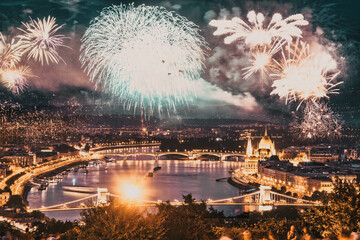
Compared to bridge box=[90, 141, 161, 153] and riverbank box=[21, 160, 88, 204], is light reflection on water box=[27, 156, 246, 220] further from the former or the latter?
bridge box=[90, 141, 161, 153]

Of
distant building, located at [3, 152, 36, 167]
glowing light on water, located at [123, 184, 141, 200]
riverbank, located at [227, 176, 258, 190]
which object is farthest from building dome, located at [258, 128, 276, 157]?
glowing light on water, located at [123, 184, 141, 200]

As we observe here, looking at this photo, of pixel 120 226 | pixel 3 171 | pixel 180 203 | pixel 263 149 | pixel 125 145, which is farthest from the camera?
pixel 125 145

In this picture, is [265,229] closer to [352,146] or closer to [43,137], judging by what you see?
[352,146]

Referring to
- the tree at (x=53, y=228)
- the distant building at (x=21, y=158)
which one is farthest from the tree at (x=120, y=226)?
the distant building at (x=21, y=158)

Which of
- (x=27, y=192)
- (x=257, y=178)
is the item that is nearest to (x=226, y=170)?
(x=257, y=178)

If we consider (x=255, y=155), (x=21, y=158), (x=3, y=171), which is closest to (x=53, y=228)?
(x=3, y=171)

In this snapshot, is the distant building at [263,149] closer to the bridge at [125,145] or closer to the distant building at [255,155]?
Result: the distant building at [255,155]

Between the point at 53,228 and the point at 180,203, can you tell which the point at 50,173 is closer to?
the point at 180,203

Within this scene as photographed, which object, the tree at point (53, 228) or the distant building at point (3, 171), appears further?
the distant building at point (3, 171)
